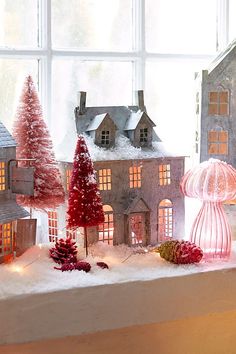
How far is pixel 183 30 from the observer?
2.46 m

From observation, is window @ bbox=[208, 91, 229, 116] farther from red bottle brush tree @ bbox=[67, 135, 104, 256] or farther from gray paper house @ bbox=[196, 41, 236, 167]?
red bottle brush tree @ bbox=[67, 135, 104, 256]

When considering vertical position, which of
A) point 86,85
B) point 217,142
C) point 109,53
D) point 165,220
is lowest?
point 165,220

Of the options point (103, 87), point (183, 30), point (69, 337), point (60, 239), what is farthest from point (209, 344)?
point (183, 30)

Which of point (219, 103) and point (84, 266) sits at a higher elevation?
point (219, 103)

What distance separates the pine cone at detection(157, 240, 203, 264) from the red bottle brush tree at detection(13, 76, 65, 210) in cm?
35

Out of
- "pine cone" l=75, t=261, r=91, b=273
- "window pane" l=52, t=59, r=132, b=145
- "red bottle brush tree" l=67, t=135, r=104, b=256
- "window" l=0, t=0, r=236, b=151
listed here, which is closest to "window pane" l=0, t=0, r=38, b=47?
"window" l=0, t=0, r=236, b=151

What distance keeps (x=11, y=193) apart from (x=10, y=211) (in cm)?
6

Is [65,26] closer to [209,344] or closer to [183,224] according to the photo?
[183,224]

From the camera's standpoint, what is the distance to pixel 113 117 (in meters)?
2.05

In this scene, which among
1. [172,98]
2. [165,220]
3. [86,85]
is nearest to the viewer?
[165,220]

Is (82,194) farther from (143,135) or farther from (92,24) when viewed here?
(92,24)

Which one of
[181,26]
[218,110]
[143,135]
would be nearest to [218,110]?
[218,110]

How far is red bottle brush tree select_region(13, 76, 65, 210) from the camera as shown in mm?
1933

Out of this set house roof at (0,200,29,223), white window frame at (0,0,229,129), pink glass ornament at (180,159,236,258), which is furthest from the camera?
white window frame at (0,0,229,129)
